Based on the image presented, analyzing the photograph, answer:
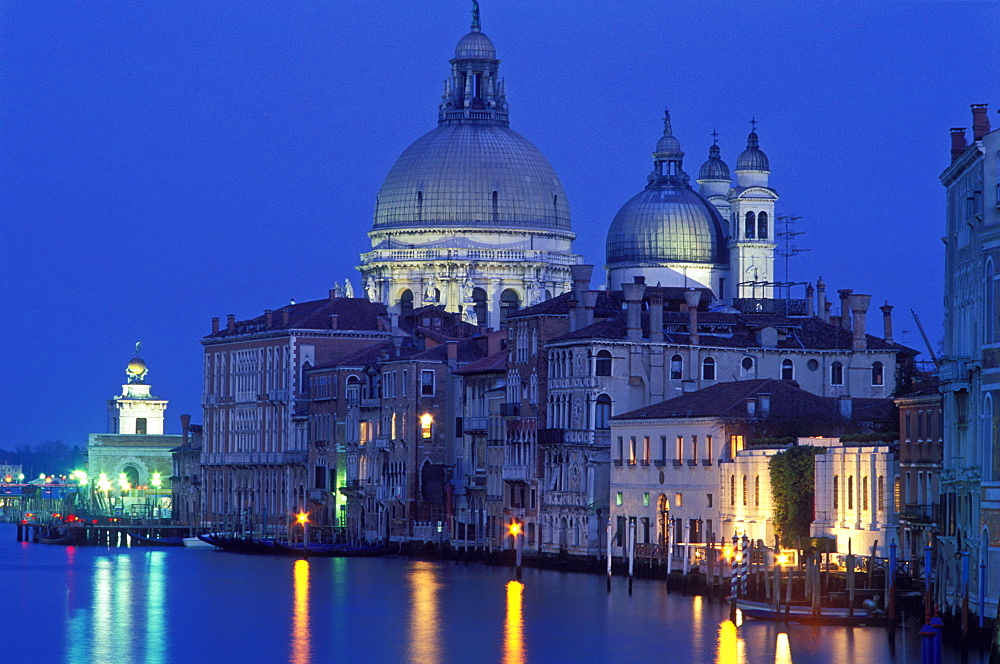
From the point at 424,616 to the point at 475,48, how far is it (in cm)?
7531

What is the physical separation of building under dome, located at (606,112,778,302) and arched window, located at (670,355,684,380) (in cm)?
2945

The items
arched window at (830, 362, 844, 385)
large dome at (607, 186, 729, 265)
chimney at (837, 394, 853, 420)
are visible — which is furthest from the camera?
large dome at (607, 186, 729, 265)

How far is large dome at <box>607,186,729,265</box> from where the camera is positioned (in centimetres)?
11956

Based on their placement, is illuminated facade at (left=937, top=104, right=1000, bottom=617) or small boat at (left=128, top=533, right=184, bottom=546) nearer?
illuminated facade at (left=937, top=104, right=1000, bottom=617)

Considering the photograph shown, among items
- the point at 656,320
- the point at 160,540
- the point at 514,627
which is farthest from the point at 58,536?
the point at 514,627

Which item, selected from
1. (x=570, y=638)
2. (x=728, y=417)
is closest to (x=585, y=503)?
(x=728, y=417)

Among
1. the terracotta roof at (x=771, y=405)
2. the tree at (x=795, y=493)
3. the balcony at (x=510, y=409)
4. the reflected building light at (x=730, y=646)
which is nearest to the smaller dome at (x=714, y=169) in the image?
the balcony at (x=510, y=409)

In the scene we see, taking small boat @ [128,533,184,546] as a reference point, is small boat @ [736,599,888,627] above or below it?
below

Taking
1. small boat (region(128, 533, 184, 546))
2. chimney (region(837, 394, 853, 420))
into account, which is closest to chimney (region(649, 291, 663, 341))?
chimney (region(837, 394, 853, 420))

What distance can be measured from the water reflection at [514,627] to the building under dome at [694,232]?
141 ft

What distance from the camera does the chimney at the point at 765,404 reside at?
2936 inches

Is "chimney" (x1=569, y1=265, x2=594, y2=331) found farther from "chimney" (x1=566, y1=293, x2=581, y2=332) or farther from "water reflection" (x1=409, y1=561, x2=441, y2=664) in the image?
"water reflection" (x1=409, y1=561, x2=441, y2=664)

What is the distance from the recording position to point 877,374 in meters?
86.4

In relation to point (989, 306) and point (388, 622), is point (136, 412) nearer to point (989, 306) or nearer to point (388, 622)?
point (388, 622)
